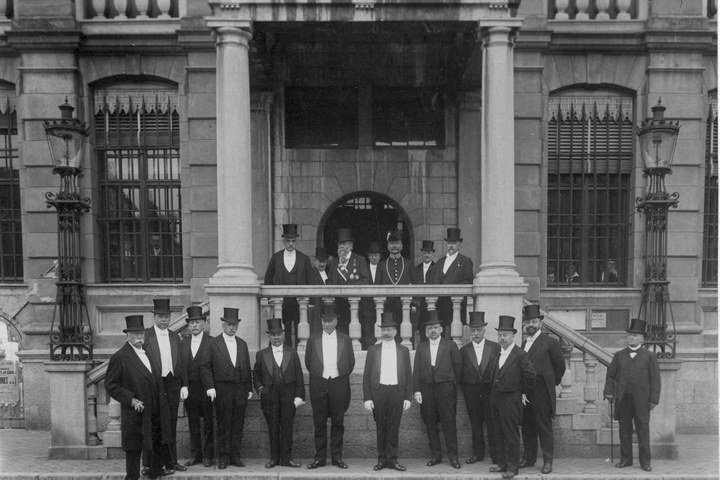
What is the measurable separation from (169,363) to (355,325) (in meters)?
2.57

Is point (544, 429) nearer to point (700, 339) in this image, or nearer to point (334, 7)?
point (700, 339)

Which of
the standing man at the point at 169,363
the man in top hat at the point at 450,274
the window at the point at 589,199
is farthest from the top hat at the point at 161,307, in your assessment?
the window at the point at 589,199

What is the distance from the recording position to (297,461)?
873cm

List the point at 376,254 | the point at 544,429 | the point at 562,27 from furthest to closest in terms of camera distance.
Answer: the point at 562,27 < the point at 376,254 < the point at 544,429

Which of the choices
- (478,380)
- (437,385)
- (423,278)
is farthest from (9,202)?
(478,380)

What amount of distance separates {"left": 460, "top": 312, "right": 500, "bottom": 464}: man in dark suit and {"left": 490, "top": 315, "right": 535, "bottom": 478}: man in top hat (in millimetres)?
178

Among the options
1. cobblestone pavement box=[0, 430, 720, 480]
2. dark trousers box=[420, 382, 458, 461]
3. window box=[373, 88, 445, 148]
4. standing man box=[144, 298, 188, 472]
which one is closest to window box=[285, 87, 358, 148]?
window box=[373, 88, 445, 148]

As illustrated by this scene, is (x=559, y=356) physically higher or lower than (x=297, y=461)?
higher

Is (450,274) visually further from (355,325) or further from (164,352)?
(164,352)

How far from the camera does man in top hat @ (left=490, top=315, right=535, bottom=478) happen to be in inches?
319

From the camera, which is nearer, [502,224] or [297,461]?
[297,461]

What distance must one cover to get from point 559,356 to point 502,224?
6.79 feet

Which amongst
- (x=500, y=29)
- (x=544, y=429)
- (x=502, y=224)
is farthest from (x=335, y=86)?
(x=544, y=429)

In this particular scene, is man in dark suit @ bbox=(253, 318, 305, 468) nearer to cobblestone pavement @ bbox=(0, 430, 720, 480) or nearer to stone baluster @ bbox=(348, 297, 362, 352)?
cobblestone pavement @ bbox=(0, 430, 720, 480)
